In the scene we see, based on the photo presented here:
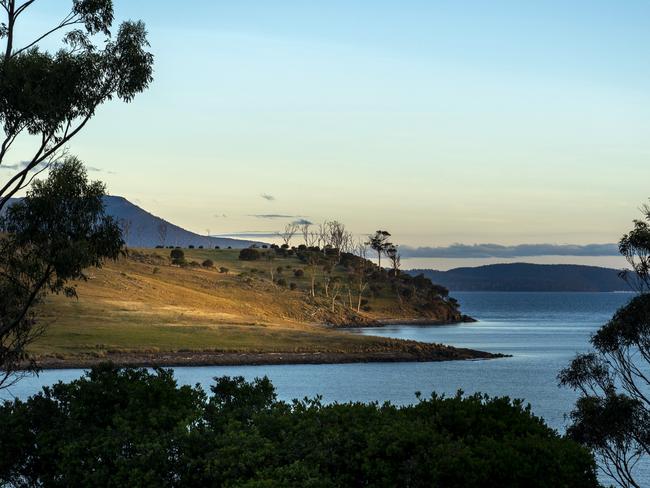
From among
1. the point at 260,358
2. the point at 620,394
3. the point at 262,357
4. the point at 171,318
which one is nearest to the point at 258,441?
the point at 620,394

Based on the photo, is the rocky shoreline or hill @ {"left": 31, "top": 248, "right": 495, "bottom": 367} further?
hill @ {"left": 31, "top": 248, "right": 495, "bottom": 367}

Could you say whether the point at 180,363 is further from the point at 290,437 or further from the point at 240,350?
the point at 290,437

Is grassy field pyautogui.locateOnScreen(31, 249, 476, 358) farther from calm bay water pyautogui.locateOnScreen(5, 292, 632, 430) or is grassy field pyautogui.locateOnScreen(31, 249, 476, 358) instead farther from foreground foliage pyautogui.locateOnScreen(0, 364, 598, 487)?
foreground foliage pyautogui.locateOnScreen(0, 364, 598, 487)

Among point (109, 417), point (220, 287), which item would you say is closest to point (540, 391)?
point (109, 417)

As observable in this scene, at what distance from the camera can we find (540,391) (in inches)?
3401

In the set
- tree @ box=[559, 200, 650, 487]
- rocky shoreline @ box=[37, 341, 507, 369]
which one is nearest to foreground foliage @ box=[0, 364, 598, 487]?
tree @ box=[559, 200, 650, 487]

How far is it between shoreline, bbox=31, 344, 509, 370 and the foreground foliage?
71.3m

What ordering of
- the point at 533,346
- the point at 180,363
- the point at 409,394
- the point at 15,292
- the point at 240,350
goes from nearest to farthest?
the point at 15,292, the point at 409,394, the point at 180,363, the point at 240,350, the point at 533,346

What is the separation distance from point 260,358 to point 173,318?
82.4 ft

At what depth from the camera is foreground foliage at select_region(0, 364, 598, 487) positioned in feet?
59.3

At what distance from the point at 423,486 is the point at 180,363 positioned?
3464 inches

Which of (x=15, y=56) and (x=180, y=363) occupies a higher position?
(x=15, y=56)

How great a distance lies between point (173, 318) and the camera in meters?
131

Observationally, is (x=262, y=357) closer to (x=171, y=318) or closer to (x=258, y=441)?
(x=171, y=318)
